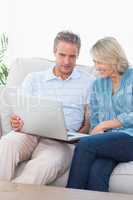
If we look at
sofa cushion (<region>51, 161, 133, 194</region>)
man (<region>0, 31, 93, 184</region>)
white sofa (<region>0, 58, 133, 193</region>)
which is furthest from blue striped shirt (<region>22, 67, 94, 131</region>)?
sofa cushion (<region>51, 161, 133, 194</region>)

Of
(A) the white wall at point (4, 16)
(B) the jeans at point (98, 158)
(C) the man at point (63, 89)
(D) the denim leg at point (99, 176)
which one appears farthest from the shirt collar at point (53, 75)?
(A) the white wall at point (4, 16)

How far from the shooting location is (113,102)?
2.70 metres

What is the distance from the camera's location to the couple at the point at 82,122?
93.9 inches

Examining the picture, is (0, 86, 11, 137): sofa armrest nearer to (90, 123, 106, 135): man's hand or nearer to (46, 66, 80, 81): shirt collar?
(46, 66, 80, 81): shirt collar

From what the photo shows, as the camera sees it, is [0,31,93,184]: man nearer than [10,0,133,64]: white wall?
Yes

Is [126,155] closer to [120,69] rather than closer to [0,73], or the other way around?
[120,69]

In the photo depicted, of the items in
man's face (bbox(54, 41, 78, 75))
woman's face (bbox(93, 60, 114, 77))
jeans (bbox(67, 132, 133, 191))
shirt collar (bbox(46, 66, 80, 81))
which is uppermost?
man's face (bbox(54, 41, 78, 75))

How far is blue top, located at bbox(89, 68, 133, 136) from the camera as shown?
264 centimetres

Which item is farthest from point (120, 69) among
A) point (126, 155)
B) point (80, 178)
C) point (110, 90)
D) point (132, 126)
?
point (80, 178)

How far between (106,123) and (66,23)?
5.90 feet

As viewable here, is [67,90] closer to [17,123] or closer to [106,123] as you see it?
[106,123]

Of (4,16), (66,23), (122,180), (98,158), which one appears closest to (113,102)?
(98,158)

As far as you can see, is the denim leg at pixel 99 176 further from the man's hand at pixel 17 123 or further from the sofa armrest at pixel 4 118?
the sofa armrest at pixel 4 118

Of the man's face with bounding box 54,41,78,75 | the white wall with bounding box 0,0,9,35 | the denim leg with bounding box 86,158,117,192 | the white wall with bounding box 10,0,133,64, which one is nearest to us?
the denim leg with bounding box 86,158,117,192
